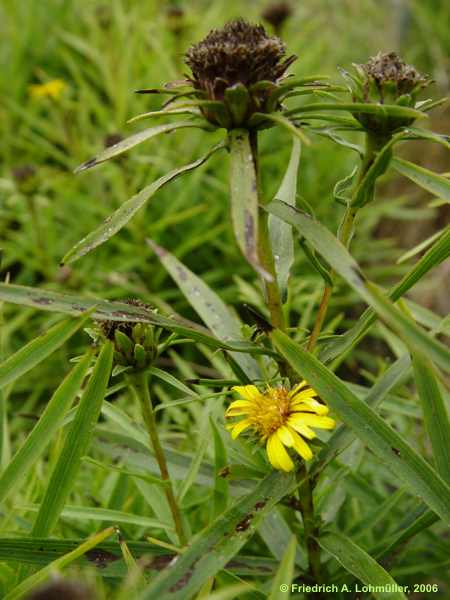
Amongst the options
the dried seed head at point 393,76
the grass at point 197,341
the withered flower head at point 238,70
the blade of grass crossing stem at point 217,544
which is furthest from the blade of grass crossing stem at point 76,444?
the dried seed head at point 393,76

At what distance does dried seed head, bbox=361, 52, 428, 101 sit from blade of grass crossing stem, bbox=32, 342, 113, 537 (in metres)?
0.34

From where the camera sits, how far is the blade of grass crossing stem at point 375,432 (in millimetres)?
680

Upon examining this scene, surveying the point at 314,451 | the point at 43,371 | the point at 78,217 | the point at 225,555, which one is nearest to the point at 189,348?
the point at 43,371

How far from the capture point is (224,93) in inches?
26.0

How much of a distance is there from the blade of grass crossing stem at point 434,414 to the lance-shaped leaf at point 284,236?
0.58 feet

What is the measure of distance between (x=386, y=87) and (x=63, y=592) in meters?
0.50

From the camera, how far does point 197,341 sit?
0.74 meters

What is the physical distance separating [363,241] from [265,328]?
1.69m

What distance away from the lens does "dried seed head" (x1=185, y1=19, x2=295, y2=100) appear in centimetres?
66

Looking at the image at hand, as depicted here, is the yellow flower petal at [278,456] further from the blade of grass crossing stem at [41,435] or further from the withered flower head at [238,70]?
the withered flower head at [238,70]

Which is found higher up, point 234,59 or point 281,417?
point 234,59

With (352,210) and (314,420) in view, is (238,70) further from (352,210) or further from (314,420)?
(314,420)

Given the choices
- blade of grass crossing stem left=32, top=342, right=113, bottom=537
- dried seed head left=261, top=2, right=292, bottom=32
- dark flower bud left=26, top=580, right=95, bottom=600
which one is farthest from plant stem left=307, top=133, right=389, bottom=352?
dried seed head left=261, top=2, right=292, bottom=32

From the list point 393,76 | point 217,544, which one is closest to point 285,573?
point 217,544
